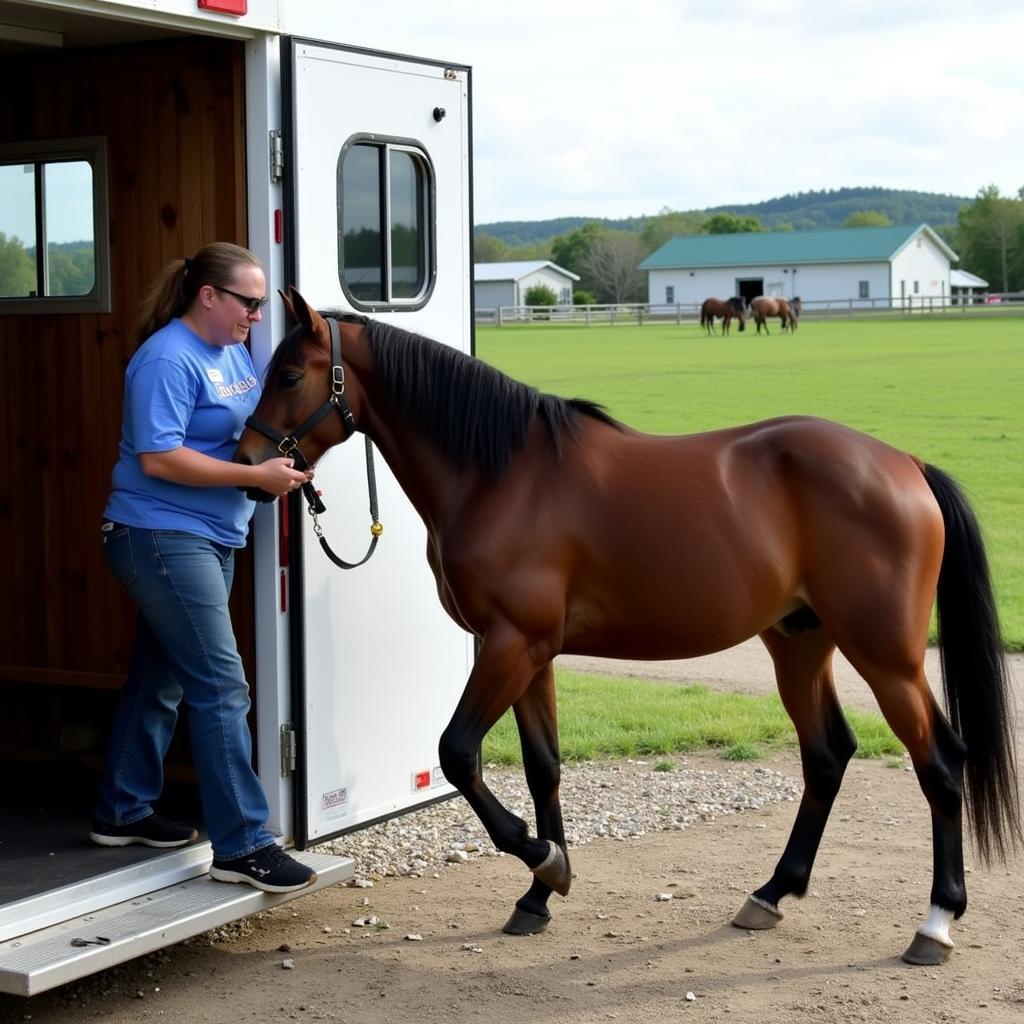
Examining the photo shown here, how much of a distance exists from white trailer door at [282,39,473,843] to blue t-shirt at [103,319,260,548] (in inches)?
15.6

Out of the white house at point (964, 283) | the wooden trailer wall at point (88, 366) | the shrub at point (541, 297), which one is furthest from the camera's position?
the white house at point (964, 283)

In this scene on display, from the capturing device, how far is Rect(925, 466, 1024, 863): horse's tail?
14.4 feet

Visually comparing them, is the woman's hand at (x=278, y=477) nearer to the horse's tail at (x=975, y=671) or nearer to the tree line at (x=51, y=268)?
the tree line at (x=51, y=268)

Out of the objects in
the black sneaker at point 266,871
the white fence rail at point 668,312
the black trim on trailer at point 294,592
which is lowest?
the black sneaker at point 266,871

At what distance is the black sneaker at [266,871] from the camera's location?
4.21 metres

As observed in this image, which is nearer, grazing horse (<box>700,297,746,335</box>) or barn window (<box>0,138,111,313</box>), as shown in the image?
barn window (<box>0,138,111,313</box>)

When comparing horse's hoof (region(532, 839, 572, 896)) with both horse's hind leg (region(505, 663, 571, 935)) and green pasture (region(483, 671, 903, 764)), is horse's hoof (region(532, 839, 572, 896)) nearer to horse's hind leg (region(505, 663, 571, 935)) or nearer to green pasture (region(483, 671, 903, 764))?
horse's hind leg (region(505, 663, 571, 935))

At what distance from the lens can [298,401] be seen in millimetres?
4109

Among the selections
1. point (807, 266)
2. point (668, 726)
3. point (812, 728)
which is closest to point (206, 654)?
point (812, 728)

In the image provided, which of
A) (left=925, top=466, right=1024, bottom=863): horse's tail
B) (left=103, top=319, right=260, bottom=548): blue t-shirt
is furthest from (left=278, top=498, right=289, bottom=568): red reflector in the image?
(left=925, top=466, right=1024, bottom=863): horse's tail

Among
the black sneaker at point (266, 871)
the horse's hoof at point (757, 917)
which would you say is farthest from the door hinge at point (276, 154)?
the horse's hoof at point (757, 917)

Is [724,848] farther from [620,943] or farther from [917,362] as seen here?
[917,362]

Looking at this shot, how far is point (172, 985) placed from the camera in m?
4.15

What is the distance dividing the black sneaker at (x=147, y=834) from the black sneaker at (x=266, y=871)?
25 cm
